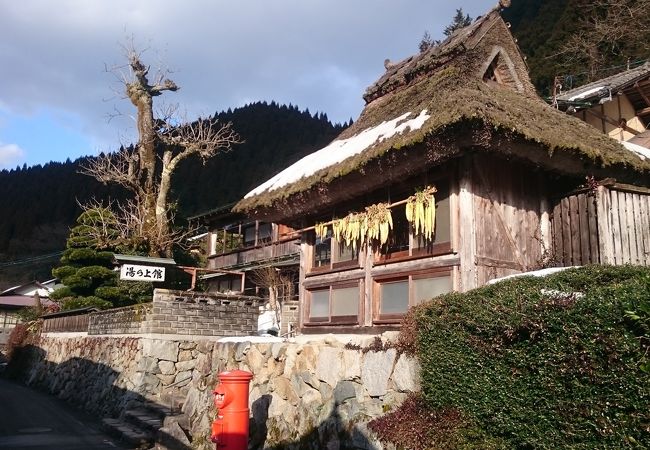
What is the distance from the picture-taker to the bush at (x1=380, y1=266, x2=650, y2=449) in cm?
388

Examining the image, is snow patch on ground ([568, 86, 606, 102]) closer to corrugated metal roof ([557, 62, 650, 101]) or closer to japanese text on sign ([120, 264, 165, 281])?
corrugated metal roof ([557, 62, 650, 101])

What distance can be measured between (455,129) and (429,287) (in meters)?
2.35

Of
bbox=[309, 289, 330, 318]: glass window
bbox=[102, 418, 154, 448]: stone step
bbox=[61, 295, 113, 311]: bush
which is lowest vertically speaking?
bbox=[102, 418, 154, 448]: stone step

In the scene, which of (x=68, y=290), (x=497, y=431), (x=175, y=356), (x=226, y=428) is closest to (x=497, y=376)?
(x=497, y=431)

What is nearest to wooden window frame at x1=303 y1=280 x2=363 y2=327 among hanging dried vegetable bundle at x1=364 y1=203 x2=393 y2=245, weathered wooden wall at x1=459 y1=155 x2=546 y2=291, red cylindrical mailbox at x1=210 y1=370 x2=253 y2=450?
hanging dried vegetable bundle at x1=364 y1=203 x2=393 y2=245

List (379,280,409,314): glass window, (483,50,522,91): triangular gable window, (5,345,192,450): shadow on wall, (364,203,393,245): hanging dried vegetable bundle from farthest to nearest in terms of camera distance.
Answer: (5,345,192,450): shadow on wall, (483,50,522,91): triangular gable window, (364,203,393,245): hanging dried vegetable bundle, (379,280,409,314): glass window

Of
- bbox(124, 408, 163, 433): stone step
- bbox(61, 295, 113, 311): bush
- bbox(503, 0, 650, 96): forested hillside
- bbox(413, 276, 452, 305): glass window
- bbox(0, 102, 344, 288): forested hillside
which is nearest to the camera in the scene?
bbox(413, 276, 452, 305): glass window

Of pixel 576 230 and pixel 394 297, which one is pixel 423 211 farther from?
pixel 576 230

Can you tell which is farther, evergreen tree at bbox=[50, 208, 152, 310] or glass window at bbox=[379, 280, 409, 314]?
evergreen tree at bbox=[50, 208, 152, 310]

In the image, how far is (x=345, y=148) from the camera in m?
9.24

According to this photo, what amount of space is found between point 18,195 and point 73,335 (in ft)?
225

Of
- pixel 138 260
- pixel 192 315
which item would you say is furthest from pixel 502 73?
pixel 138 260

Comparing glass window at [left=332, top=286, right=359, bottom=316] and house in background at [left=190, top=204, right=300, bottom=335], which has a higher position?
house in background at [left=190, top=204, right=300, bottom=335]

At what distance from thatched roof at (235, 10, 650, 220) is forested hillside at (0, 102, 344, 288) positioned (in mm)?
48335
